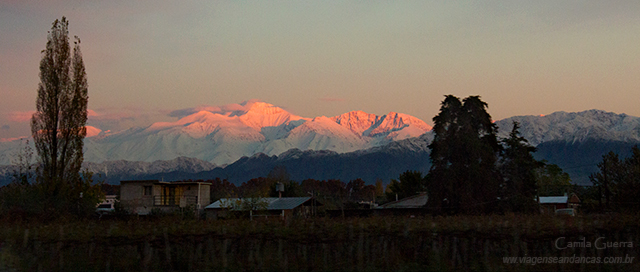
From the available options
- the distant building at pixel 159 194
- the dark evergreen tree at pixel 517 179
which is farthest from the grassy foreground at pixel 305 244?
the distant building at pixel 159 194

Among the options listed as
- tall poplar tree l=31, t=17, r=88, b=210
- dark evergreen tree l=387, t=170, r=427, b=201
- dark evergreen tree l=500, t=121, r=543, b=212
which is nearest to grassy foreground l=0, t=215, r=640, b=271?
tall poplar tree l=31, t=17, r=88, b=210

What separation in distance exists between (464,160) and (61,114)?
1272 inches

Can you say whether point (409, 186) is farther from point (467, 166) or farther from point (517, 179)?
point (467, 166)

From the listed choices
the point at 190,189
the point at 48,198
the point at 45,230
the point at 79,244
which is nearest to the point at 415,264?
the point at 79,244

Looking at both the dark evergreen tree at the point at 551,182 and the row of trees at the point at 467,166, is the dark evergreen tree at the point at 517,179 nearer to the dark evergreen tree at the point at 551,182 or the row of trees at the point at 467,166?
the row of trees at the point at 467,166

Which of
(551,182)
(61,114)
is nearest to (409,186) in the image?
(551,182)

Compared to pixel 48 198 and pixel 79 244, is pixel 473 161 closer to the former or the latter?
pixel 48 198

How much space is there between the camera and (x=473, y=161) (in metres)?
48.4

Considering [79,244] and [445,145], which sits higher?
[445,145]

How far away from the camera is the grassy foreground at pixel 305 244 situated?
1508 cm

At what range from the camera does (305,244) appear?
15422mm

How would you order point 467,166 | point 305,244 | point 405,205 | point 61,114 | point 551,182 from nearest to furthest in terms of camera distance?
point 305,244 < point 61,114 < point 467,166 < point 405,205 < point 551,182

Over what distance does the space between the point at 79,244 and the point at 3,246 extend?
1853 mm

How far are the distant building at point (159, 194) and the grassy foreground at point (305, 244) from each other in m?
41.9
